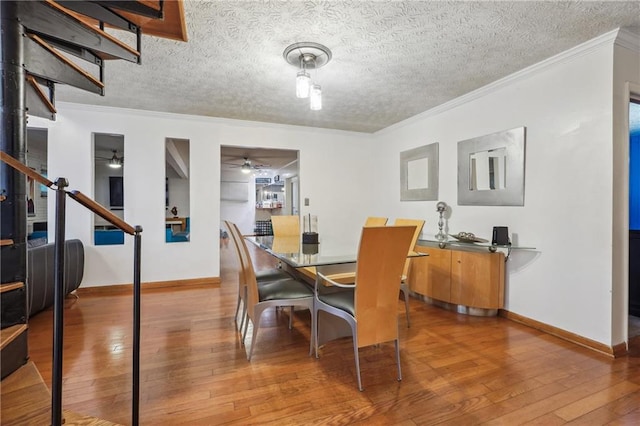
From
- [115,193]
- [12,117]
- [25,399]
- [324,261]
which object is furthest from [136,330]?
[115,193]

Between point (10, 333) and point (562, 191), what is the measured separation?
12.4 feet

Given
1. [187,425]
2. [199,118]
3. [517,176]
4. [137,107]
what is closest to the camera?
[187,425]

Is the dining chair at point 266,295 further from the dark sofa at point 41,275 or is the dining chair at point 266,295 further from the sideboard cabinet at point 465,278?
the dark sofa at point 41,275

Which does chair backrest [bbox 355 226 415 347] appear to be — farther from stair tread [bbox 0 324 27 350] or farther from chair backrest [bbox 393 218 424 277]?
stair tread [bbox 0 324 27 350]

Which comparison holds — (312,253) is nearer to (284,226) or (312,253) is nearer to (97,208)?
(284,226)

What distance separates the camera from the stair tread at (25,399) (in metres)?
1.24

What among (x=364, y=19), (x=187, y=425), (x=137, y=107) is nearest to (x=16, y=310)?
(x=187, y=425)

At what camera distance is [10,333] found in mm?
1488

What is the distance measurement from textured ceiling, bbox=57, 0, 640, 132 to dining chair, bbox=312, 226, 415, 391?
1.44 meters

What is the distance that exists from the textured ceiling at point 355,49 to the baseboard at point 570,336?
2.29m

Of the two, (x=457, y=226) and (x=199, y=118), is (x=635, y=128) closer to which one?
(x=457, y=226)

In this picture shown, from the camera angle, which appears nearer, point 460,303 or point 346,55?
point 346,55

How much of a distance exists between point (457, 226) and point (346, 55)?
230cm

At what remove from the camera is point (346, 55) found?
8.11 ft
